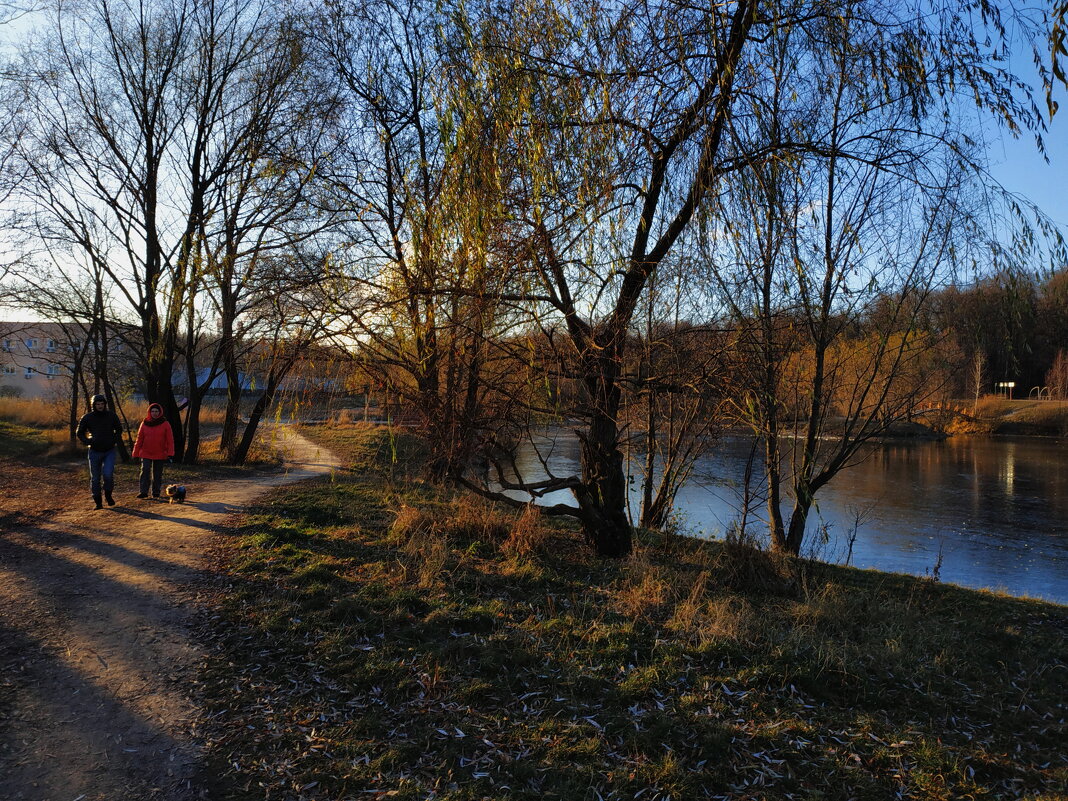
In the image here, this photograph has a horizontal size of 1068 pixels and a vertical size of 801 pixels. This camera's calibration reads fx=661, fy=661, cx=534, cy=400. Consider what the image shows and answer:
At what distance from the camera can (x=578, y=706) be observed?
4.11 metres

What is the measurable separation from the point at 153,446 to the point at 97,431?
867 mm

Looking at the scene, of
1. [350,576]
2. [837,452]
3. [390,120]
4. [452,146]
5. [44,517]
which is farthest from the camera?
[390,120]

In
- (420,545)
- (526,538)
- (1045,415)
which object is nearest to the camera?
(420,545)

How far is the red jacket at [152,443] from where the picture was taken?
1052 cm

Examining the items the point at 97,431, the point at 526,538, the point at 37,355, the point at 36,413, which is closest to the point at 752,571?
the point at 526,538

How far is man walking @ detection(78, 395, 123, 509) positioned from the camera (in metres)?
9.72

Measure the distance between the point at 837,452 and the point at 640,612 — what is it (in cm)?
662

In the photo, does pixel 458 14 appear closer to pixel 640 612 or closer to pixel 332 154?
pixel 640 612

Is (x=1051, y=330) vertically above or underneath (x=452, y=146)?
underneath

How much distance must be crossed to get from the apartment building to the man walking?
19.0 feet

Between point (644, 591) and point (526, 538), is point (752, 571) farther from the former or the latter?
point (526, 538)

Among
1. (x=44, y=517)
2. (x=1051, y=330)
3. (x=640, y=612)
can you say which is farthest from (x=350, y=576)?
(x=1051, y=330)

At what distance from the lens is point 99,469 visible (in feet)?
32.1

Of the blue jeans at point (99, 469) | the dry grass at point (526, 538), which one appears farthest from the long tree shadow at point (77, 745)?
the blue jeans at point (99, 469)
